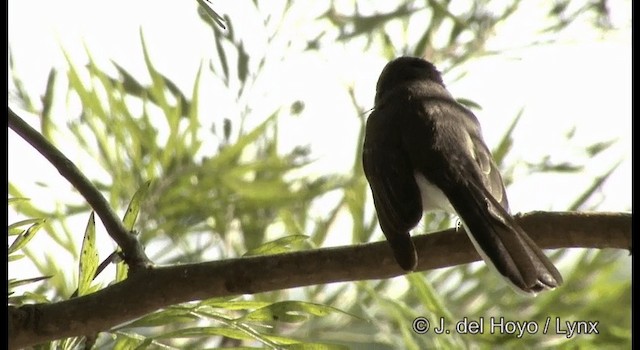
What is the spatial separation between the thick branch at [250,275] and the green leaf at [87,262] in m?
0.09

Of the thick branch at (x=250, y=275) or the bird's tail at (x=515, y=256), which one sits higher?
the bird's tail at (x=515, y=256)

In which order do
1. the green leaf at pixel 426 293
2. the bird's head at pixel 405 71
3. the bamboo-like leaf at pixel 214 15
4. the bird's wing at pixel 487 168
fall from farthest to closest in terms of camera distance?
the bird's head at pixel 405 71, the bird's wing at pixel 487 168, the green leaf at pixel 426 293, the bamboo-like leaf at pixel 214 15

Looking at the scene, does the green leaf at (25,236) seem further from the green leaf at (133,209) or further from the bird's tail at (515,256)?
the bird's tail at (515,256)

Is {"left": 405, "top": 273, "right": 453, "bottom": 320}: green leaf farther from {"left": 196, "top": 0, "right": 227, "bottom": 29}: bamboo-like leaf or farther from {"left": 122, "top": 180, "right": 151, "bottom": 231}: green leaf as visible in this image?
{"left": 196, "top": 0, "right": 227, "bottom": 29}: bamboo-like leaf

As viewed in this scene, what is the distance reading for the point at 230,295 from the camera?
104cm

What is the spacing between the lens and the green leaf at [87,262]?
1083mm

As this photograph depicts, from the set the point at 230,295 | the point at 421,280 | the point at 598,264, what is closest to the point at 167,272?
the point at 230,295

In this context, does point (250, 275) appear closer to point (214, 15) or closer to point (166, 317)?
point (166, 317)

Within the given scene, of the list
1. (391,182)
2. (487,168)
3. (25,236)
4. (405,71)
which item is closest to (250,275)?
(25,236)

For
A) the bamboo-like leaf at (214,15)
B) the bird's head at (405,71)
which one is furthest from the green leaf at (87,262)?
the bird's head at (405,71)

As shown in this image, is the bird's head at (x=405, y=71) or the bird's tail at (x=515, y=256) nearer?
the bird's tail at (x=515, y=256)

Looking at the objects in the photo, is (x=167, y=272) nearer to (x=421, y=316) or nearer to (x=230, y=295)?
(x=230, y=295)

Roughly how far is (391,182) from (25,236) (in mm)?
681

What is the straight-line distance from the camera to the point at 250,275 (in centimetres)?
103
